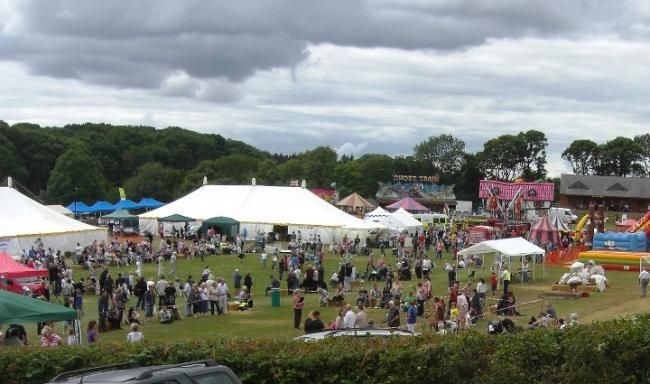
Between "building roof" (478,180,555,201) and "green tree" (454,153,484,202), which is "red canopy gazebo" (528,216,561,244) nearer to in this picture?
"building roof" (478,180,555,201)

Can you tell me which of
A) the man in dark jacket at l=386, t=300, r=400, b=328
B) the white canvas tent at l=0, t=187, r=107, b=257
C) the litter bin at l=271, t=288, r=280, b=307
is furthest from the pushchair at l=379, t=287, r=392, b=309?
the white canvas tent at l=0, t=187, r=107, b=257

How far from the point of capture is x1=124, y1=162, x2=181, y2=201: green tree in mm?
97562

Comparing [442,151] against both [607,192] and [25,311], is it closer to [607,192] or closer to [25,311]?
[607,192]

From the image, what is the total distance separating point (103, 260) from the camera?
134ft

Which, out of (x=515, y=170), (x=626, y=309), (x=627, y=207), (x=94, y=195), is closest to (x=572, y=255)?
(x=626, y=309)

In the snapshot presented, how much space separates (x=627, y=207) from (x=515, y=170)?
27.2 meters

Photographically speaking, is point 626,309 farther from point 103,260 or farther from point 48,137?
point 48,137

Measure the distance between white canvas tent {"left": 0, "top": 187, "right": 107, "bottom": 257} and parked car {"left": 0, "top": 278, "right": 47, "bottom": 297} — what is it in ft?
37.4

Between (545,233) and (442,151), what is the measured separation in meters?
93.3

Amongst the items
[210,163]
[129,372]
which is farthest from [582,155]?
[129,372]

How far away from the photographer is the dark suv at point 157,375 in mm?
7665

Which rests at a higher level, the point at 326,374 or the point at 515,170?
the point at 515,170

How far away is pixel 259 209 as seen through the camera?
54.2 metres

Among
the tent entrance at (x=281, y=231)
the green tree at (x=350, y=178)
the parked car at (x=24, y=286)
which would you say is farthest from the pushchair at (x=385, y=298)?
the green tree at (x=350, y=178)
